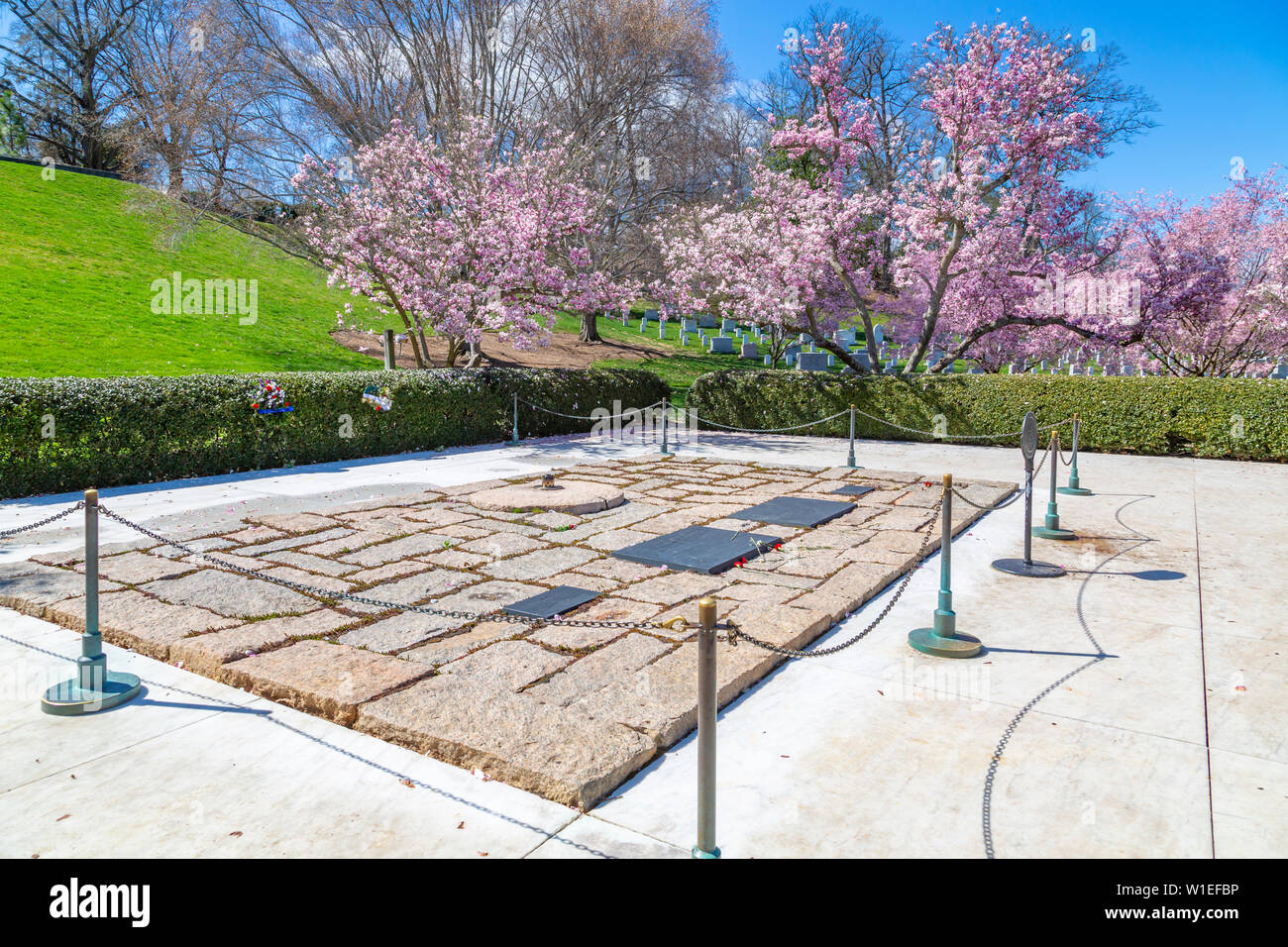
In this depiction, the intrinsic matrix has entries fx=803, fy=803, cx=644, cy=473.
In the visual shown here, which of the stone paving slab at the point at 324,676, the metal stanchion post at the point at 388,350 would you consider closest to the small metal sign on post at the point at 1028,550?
the stone paving slab at the point at 324,676

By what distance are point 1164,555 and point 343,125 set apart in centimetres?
2211

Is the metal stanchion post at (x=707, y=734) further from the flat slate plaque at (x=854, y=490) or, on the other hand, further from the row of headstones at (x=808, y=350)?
the row of headstones at (x=808, y=350)

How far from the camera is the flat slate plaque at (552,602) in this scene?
5227mm

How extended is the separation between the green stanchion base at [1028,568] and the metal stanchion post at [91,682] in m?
6.11

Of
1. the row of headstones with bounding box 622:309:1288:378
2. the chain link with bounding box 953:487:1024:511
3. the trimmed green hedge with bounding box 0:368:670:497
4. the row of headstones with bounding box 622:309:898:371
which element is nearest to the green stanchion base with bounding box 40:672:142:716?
the chain link with bounding box 953:487:1024:511

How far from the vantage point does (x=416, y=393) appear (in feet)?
45.6

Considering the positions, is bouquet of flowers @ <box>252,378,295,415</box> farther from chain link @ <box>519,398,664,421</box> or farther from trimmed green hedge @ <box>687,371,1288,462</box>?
trimmed green hedge @ <box>687,371,1288,462</box>

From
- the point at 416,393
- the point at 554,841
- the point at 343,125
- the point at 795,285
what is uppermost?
the point at 343,125

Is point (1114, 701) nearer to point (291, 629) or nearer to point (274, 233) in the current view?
point (291, 629)

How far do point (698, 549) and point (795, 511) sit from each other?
2.09 m

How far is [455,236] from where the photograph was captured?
53.2 feet

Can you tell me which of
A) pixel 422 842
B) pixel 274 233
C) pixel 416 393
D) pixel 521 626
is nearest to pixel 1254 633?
pixel 521 626

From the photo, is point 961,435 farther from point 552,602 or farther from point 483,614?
point 483,614

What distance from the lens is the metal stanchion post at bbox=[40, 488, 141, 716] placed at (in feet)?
12.9
